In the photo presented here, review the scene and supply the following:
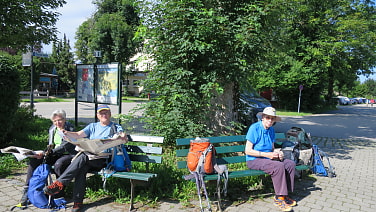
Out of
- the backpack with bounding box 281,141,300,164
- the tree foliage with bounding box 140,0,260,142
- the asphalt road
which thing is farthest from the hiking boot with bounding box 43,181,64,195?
the asphalt road

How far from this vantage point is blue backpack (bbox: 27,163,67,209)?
3566 millimetres

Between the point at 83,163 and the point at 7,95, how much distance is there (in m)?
3.30

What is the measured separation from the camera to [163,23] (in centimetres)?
573

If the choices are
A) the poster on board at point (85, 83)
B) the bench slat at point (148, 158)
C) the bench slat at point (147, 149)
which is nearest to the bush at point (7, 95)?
the poster on board at point (85, 83)

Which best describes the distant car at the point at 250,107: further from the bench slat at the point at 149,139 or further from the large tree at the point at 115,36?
the large tree at the point at 115,36

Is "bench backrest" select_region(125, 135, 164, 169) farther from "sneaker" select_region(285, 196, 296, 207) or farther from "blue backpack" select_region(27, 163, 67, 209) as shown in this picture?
"sneaker" select_region(285, 196, 296, 207)

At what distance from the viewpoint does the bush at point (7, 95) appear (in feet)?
18.3

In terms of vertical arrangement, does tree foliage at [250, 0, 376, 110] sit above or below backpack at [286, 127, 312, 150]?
above

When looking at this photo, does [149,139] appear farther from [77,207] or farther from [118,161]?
[77,207]

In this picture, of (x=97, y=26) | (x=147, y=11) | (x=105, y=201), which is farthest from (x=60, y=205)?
(x=97, y=26)

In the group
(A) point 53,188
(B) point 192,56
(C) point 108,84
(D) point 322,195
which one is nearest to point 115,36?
(C) point 108,84

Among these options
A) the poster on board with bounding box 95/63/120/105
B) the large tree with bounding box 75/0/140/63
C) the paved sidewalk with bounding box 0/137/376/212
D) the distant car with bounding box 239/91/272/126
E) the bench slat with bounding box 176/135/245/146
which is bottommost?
the paved sidewalk with bounding box 0/137/376/212

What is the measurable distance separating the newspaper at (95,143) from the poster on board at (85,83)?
14.8 feet

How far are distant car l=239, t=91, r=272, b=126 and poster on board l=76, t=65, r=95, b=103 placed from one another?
4.40 meters
